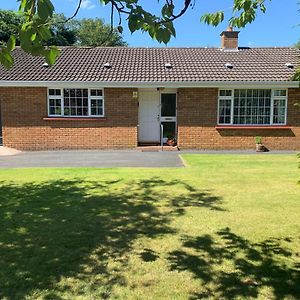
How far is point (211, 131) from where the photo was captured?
1686 cm

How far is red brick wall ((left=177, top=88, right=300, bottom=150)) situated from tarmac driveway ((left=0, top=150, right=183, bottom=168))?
170 cm

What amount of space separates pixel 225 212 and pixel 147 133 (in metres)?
11.1

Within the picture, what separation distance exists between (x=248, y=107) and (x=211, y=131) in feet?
6.40

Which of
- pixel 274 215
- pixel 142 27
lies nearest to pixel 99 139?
pixel 274 215

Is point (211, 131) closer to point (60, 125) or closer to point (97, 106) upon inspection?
point (97, 106)

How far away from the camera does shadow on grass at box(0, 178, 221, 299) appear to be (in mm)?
4168

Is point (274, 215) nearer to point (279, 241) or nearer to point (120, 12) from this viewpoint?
point (279, 241)

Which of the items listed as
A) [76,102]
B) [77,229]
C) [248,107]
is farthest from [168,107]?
[77,229]

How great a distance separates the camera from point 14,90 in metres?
16.8

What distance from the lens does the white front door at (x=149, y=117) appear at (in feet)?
57.1

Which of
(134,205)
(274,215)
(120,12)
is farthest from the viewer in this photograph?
(134,205)

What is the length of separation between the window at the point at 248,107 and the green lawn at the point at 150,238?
290 inches

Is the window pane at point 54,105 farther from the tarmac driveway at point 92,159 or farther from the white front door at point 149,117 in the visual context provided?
the white front door at point 149,117

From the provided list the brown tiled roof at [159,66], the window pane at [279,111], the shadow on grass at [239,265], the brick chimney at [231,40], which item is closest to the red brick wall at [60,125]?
the brown tiled roof at [159,66]
